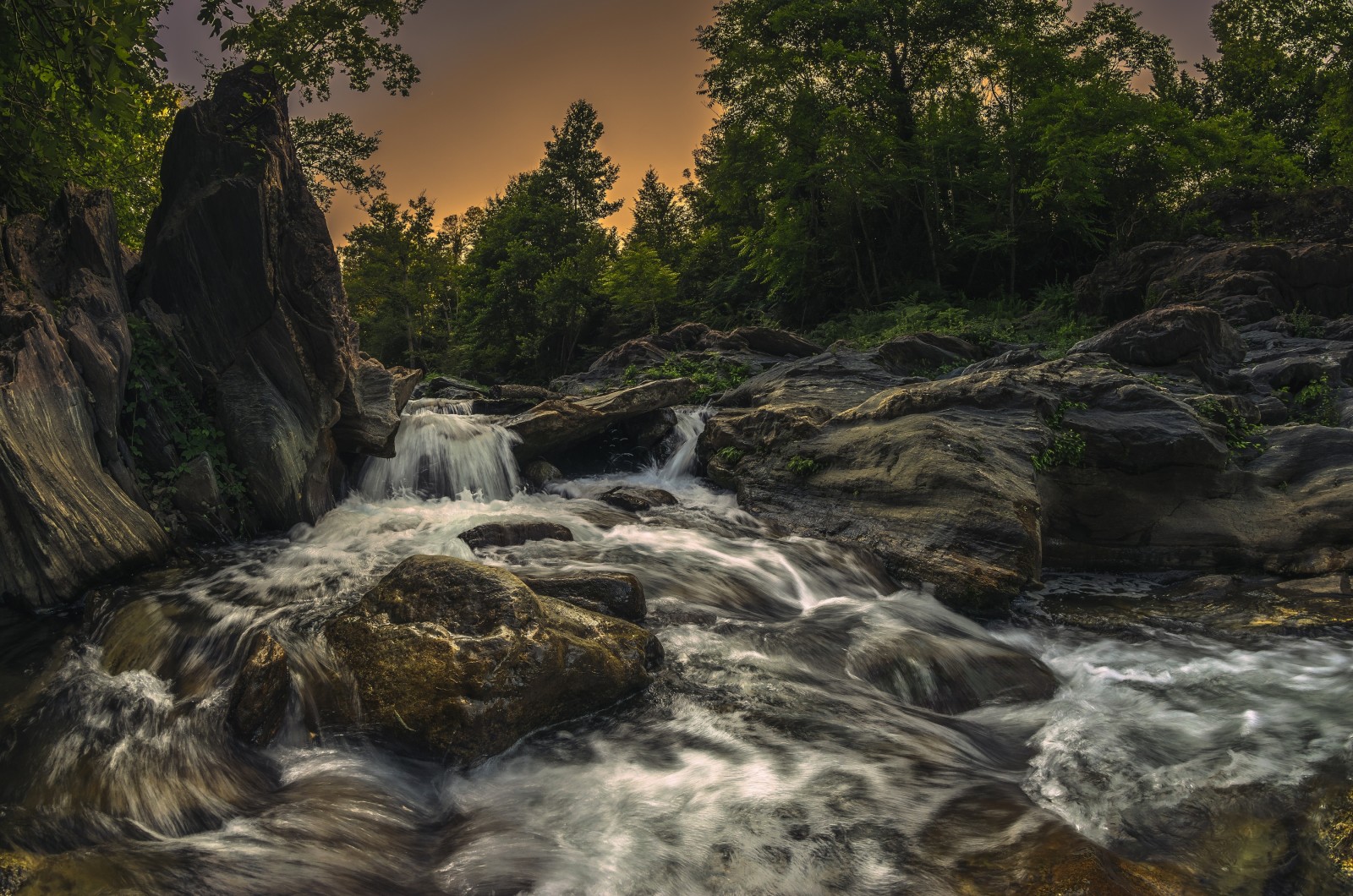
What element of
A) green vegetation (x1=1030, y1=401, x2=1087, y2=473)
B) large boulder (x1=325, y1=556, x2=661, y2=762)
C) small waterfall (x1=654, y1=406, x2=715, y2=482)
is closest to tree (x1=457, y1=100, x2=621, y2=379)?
small waterfall (x1=654, y1=406, x2=715, y2=482)

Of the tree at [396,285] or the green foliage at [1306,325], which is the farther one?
the tree at [396,285]

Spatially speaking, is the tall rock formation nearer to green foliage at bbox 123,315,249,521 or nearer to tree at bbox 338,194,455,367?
green foliage at bbox 123,315,249,521

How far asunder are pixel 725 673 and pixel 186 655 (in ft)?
14.1

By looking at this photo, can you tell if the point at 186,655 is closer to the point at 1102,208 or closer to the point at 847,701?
the point at 847,701

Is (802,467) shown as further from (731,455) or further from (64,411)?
(64,411)

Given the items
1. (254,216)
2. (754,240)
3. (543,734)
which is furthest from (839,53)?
(543,734)

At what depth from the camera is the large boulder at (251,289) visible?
25.9 feet

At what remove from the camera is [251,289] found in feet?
26.3

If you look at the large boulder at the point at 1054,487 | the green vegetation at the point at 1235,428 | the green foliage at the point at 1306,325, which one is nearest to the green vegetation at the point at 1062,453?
the large boulder at the point at 1054,487

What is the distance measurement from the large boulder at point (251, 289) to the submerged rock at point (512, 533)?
242 cm

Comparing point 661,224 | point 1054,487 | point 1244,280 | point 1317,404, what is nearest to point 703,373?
point 1054,487

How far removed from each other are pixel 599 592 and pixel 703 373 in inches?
538

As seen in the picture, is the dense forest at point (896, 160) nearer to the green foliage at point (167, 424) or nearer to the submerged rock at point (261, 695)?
the green foliage at point (167, 424)

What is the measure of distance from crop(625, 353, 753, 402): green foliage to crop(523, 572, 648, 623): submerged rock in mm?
11675
